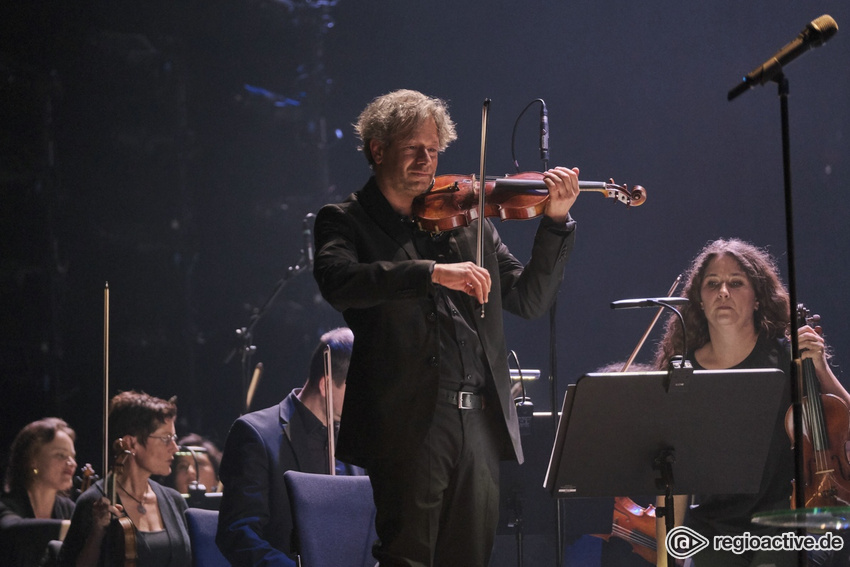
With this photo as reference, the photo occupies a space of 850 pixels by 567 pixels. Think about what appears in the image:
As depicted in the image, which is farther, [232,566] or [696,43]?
[696,43]

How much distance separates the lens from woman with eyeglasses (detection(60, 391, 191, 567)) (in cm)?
368

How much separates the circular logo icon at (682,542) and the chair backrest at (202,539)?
5.23ft

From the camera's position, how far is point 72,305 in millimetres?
5434

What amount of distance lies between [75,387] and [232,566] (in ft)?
9.18

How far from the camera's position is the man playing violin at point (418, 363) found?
1.94 metres

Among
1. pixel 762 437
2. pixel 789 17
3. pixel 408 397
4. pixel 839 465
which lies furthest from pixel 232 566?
pixel 789 17

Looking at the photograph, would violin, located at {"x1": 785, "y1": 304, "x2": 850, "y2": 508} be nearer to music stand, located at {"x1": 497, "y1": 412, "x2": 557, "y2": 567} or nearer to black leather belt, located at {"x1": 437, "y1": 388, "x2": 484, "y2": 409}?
music stand, located at {"x1": 497, "y1": 412, "x2": 557, "y2": 567}

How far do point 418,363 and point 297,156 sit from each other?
14.4ft

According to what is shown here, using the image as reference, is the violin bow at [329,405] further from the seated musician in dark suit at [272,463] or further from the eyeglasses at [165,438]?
the eyeglasses at [165,438]

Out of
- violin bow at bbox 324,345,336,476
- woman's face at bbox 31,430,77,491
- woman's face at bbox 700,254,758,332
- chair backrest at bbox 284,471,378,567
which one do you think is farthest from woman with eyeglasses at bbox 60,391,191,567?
woman's face at bbox 700,254,758,332

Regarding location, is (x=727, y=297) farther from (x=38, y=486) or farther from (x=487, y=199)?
(x=38, y=486)

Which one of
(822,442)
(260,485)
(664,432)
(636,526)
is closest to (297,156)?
(260,485)

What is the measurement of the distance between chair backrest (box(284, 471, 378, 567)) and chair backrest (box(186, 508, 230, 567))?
592 mm

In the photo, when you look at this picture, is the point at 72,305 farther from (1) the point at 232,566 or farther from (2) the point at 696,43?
(2) the point at 696,43
